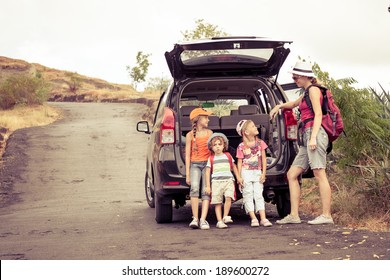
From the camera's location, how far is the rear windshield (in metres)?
8.66

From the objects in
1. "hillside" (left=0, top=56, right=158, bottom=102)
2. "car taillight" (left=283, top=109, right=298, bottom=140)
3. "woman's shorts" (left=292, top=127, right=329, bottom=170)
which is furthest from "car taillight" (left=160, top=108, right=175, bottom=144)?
"hillside" (left=0, top=56, right=158, bottom=102)

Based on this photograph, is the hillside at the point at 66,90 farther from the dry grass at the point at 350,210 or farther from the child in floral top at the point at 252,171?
the child in floral top at the point at 252,171

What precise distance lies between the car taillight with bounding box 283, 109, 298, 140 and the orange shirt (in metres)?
0.99

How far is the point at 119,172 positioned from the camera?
1983 centimetres

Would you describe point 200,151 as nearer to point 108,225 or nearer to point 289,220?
point 289,220

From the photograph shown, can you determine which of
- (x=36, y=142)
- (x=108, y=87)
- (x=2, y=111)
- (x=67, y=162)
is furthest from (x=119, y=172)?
(x=108, y=87)

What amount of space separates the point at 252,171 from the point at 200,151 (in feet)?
2.20

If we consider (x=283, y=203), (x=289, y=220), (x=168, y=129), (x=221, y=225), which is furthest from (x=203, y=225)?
(x=283, y=203)

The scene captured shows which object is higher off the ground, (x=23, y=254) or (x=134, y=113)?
(x=134, y=113)

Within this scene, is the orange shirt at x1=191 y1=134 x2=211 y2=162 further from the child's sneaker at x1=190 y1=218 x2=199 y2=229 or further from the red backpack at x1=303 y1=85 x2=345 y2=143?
the red backpack at x1=303 y1=85 x2=345 y2=143

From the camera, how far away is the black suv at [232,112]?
8.41 m

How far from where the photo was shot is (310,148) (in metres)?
8.04

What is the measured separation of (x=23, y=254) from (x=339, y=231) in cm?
327
